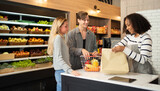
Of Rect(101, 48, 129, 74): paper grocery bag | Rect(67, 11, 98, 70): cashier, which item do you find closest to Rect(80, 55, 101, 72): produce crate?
Rect(101, 48, 129, 74): paper grocery bag

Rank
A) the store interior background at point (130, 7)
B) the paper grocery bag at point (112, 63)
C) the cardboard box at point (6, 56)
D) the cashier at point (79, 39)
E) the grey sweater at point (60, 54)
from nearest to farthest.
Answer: the paper grocery bag at point (112, 63), the grey sweater at point (60, 54), the cashier at point (79, 39), the cardboard box at point (6, 56), the store interior background at point (130, 7)

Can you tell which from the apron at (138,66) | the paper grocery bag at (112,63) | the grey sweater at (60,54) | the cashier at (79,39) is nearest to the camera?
the paper grocery bag at (112,63)

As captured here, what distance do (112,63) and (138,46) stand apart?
0.45 m

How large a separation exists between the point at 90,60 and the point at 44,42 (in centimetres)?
263

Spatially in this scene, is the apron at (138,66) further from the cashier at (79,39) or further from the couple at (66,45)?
the cashier at (79,39)

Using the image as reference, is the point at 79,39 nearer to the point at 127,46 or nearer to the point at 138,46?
the point at 127,46

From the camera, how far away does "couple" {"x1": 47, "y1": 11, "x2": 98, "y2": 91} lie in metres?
2.32

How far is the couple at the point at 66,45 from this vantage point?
232 cm

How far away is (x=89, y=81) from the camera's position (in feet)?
6.32

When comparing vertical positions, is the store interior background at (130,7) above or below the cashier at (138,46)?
above

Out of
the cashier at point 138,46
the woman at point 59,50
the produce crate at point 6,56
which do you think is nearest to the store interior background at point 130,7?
the produce crate at point 6,56

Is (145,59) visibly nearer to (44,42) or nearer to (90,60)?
(90,60)

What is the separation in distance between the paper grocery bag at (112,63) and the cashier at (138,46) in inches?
3.1

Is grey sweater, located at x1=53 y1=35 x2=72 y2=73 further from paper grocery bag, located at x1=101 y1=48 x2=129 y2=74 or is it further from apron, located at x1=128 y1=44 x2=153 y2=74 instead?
apron, located at x1=128 y1=44 x2=153 y2=74
